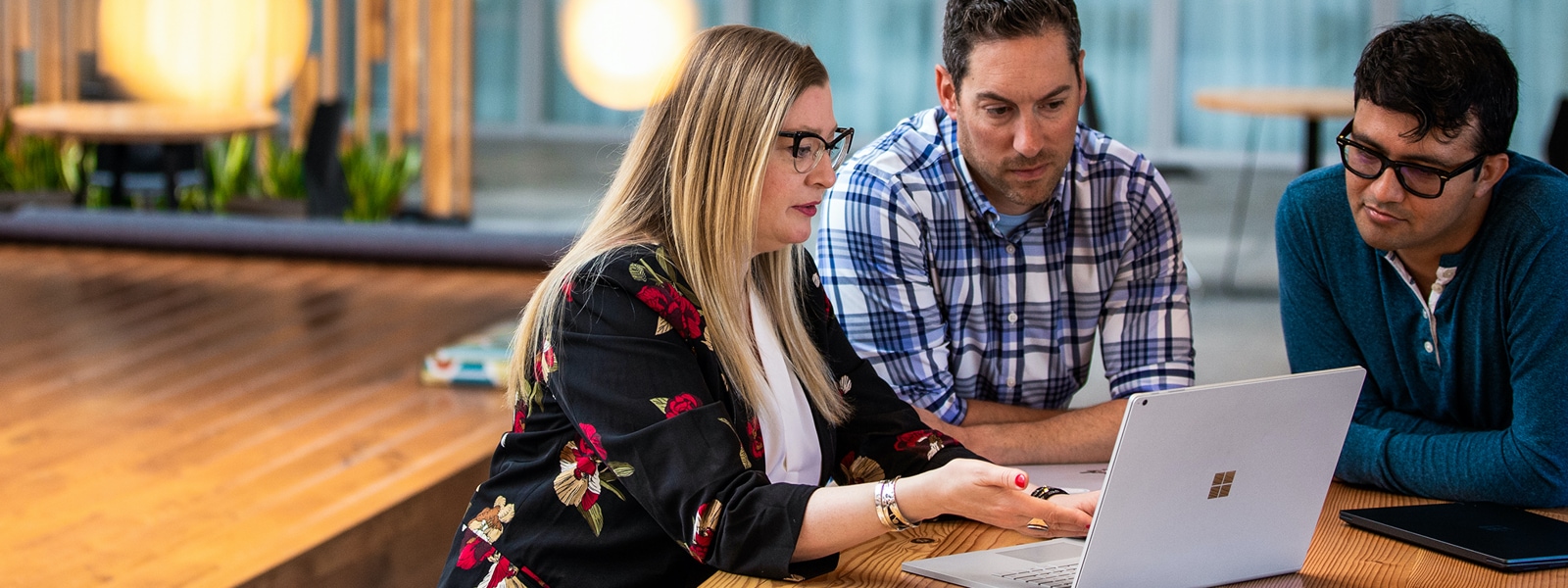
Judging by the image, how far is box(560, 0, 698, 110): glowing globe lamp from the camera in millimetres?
10633

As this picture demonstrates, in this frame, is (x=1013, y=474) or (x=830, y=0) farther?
(x=830, y=0)

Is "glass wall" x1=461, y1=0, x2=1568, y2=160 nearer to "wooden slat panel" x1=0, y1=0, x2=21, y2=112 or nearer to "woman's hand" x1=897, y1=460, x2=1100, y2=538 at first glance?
"wooden slat panel" x1=0, y1=0, x2=21, y2=112

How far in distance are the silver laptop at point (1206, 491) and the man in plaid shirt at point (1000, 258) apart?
68 cm

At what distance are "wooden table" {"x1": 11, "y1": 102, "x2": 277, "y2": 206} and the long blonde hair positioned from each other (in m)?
5.77

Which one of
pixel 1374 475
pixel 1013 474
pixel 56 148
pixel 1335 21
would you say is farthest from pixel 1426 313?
pixel 1335 21

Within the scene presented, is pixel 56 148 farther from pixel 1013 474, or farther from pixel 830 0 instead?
pixel 1013 474

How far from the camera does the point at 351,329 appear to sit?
5.37 m

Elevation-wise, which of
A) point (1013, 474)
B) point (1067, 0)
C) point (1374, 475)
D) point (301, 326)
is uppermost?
point (1067, 0)

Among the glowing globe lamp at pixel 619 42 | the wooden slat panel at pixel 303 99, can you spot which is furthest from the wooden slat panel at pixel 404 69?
the glowing globe lamp at pixel 619 42

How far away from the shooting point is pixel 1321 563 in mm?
1524

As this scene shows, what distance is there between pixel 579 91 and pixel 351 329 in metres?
7.00

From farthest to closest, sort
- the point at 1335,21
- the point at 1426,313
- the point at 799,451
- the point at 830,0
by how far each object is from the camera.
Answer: the point at 830,0 → the point at 1335,21 → the point at 1426,313 → the point at 799,451

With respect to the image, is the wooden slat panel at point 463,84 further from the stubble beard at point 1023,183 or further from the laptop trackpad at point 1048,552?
the laptop trackpad at point 1048,552

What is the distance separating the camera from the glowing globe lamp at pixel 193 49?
28.8ft
